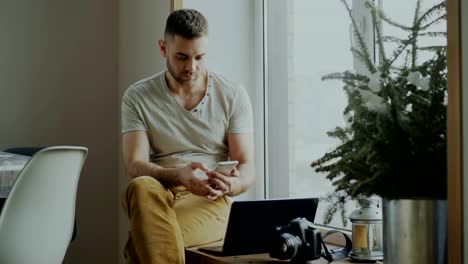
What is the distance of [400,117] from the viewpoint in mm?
1662

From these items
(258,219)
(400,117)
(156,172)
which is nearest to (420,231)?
(400,117)

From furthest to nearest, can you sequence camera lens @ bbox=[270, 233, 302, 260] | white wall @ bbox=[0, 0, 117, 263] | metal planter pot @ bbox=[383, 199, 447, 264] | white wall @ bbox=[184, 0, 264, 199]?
white wall @ bbox=[0, 0, 117, 263] → white wall @ bbox=[184, 0, 264, 199] → camera lens @ bbox=[270, 233, 302, 260] → metal planter pot @ bbox=[383, 199, 447, 264]

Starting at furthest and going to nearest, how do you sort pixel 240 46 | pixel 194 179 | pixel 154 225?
pixel 240 46, pixel 194 179, pixel 154 225

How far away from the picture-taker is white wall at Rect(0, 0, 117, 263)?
373 centimetres

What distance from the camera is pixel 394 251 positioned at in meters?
1.71

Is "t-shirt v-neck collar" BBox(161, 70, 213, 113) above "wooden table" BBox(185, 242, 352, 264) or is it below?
above

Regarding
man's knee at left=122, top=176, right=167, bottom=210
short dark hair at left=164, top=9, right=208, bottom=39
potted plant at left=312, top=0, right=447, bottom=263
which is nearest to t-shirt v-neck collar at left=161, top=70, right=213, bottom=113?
short dark hair at left=164, top=9, right=208, bottom=39

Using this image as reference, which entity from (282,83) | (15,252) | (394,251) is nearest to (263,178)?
(282,83)

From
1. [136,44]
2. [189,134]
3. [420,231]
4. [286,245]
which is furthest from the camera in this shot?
[136,44]

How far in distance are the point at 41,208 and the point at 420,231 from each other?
1.30 meters

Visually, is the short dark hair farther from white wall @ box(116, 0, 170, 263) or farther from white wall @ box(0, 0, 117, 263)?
white wall @ box(0, 0, 117, 263)

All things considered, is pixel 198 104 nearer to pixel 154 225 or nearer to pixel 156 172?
pixel 156 172

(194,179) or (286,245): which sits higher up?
(194,179)

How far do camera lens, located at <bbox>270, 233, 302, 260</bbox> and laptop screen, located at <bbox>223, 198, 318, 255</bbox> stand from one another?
0.57 feet
